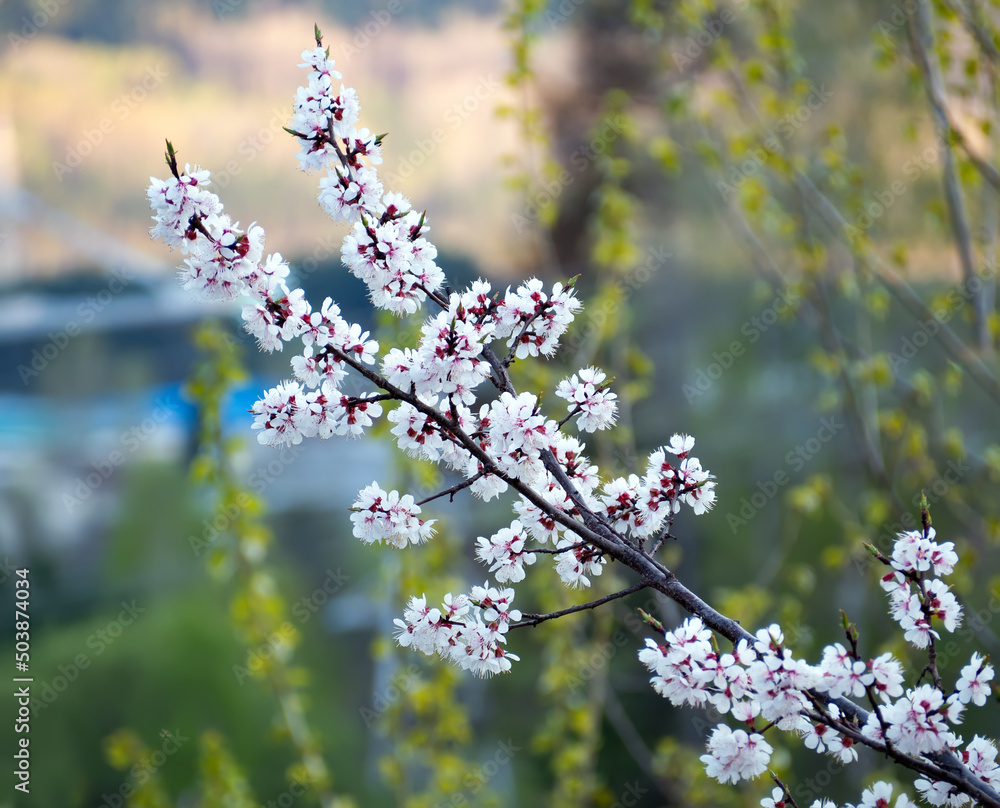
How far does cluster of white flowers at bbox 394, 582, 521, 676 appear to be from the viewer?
0.99 meters

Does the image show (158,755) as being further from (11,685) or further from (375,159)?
(375,159)

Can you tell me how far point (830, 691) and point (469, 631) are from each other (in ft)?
1.35

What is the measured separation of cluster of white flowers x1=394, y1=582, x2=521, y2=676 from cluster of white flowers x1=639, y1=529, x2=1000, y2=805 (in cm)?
20

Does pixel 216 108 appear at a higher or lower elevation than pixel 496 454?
higher

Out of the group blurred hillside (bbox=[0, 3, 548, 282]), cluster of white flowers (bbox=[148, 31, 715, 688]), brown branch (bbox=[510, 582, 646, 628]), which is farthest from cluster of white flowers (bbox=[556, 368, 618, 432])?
blurred hillside (bbox=[0, 3, 548, 282])

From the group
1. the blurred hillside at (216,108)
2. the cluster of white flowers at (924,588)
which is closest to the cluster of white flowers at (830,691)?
the cluster of white flowers at (924,588)

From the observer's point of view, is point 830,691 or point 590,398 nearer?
point 830,691

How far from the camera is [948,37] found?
1.90 m

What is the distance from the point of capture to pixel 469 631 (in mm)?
991

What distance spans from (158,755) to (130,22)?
314 cm

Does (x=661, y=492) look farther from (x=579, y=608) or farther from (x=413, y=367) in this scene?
(x=413, y=367)

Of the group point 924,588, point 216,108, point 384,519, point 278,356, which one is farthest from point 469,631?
point 216,108

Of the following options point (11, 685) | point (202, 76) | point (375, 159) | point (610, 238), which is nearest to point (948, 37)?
point (610, 238)

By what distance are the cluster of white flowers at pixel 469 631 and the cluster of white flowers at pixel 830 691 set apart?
0.20m
